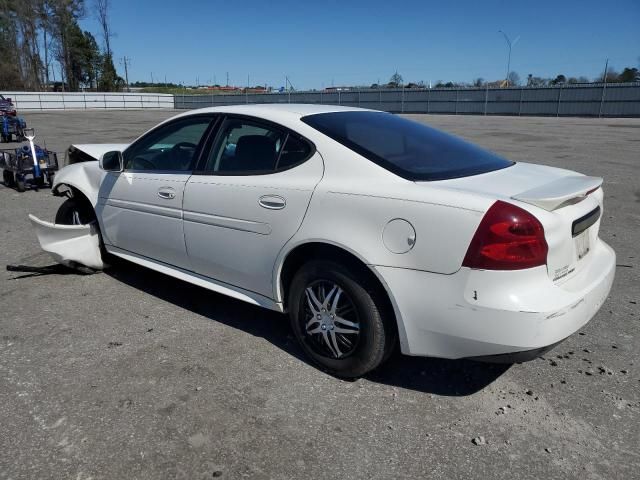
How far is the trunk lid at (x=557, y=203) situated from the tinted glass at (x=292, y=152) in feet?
2.72

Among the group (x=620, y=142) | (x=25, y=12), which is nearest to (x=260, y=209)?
(x=620, y=142)

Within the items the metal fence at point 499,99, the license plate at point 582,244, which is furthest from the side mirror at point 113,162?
the metal fence at point 499,99

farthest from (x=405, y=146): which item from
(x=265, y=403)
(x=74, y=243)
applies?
(x=74, y=243)

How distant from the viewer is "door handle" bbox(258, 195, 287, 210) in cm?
308

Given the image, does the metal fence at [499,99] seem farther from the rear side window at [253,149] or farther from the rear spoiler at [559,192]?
the rear side window at [253,149]

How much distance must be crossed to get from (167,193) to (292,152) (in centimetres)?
114

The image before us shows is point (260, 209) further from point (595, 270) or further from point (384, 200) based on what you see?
point (595, 270)

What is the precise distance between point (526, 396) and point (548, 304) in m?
0.73

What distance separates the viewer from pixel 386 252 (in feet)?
8.70

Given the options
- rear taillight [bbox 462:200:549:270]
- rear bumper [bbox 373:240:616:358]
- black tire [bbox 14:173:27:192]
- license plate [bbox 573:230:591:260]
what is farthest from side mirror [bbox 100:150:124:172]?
black tire [bbox 14:173:27:192]

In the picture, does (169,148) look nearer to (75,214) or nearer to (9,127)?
(75,214)

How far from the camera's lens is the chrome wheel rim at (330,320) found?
9.62ft

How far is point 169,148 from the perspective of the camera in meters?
4.19

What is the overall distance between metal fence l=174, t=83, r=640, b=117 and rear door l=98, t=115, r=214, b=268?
1396 inches
